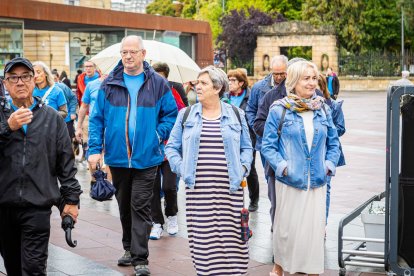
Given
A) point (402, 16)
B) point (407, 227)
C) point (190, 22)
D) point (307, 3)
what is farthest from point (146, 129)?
point (307, 3)

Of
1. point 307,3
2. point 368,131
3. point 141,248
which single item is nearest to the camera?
point 141,248

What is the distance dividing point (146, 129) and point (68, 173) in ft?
5.96

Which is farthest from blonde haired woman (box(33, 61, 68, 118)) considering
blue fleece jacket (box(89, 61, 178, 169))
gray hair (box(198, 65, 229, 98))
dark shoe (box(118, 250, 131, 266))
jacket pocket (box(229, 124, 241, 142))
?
jacket pocket (box(229, 124, 241, 142))

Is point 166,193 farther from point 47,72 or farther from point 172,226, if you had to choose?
point 47,72

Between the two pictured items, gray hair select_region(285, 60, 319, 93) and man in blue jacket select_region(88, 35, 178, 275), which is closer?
gray hair select_region(285, 60, 319, 93)

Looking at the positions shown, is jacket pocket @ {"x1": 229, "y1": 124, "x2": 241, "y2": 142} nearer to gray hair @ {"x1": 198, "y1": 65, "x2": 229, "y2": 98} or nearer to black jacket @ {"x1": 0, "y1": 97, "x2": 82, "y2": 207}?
gray hair @ {"x1": 198, "y1": 65, "x2": 229, "y2": 98}

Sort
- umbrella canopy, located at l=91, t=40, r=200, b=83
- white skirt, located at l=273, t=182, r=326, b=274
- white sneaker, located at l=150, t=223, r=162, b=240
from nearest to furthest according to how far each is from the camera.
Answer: white skirt, located at l=273, t=182, r=326, b=274 → white sneaker, located at l=150, t=223, r=162, b=240 → umbrella canopy, located at l=91, t=40, r=200, b=83

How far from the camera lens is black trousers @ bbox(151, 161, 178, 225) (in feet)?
28.8

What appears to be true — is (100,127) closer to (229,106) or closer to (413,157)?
(229,106)

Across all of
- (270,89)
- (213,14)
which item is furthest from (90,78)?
(213,14)

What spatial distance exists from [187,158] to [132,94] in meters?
1.37

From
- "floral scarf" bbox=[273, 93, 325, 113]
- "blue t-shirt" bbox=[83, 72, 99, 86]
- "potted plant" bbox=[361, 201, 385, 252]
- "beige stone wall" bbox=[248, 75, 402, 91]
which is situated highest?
"beige stone wall" bbox=[248, 75, 402, 91]

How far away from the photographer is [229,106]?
6.24 metres

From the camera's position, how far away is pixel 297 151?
6320mm
